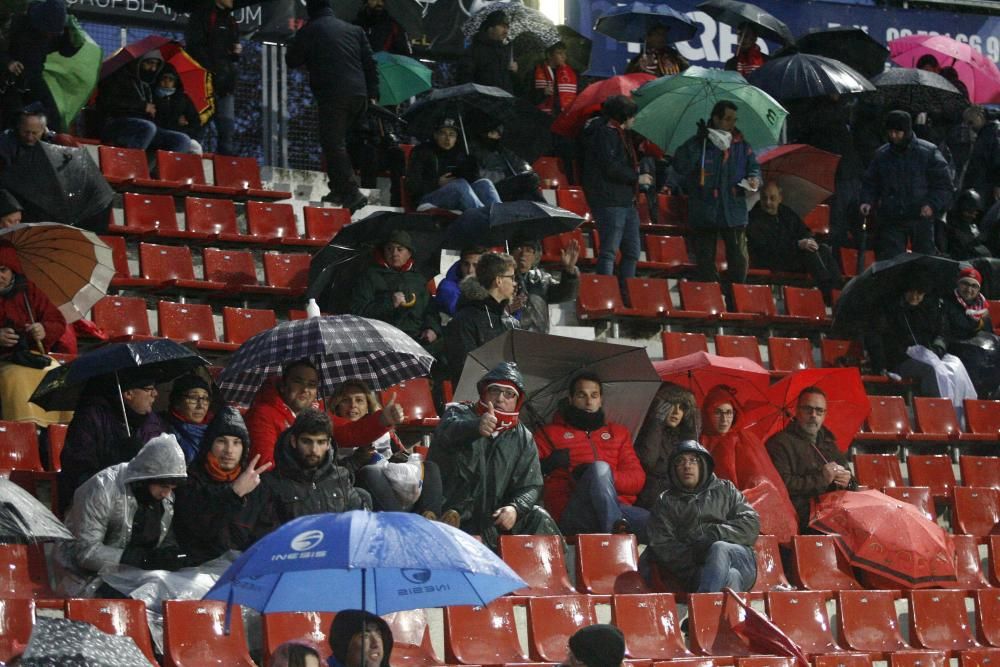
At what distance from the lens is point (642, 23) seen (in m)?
14.8

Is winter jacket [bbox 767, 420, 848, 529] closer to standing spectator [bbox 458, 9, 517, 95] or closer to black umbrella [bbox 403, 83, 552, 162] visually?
black umbrella [bbox 403, 83, 552, 162]

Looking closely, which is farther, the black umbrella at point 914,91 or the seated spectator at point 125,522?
the black umbrella at point 914,91

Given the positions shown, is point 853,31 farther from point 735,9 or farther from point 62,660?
point 62,660

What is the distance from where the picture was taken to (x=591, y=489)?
8.56 m

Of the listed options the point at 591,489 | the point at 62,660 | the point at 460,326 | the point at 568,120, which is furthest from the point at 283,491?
the point at 568,120

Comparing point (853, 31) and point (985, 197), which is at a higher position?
point (853, 31)

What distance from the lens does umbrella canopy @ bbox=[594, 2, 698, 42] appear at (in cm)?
1472

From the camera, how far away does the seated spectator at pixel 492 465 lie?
814 cm

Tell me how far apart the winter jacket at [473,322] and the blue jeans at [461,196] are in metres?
2.04

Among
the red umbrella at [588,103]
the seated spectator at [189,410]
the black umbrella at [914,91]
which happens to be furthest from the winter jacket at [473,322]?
the black umbrella at [914,91]

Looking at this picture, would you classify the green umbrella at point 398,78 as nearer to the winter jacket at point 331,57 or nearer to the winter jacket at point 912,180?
the winter jacket at point 331,57

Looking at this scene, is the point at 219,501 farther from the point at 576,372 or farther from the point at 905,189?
the point at 905,189

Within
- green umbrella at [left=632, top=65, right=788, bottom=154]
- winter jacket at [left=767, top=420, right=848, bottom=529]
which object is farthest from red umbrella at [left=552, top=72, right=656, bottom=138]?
winter jacket at [left=767, top=420, right=848, bottom=529]

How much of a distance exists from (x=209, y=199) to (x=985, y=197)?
6305mm
